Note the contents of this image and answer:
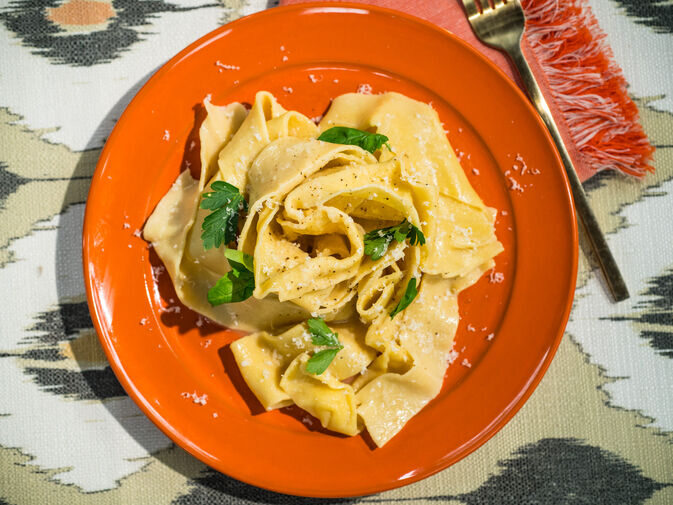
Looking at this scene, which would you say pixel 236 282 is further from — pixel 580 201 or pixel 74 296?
pixel 580 201

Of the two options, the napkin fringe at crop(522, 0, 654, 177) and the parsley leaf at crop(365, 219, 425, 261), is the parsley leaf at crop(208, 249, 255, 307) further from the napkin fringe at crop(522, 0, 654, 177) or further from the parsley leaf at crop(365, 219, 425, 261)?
the napkin fringe at crop(522, 0, 654, 177)

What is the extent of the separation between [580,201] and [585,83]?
0.62 metres

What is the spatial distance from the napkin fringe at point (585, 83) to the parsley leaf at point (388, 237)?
1112mm

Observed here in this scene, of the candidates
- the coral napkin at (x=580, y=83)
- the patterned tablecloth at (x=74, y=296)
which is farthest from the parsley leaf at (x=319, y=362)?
the coral napkin at (x=580, y=83)

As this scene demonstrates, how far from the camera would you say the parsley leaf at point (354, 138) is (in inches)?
86.3

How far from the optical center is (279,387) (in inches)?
91.0

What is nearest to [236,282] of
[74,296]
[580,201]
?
[74,296]

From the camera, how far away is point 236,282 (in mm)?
2205

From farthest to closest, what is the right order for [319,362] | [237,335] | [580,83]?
[580,83], [237,335], [319,362]

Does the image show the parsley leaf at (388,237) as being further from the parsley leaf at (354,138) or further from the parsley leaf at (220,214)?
the parsley leaf at (220,214)

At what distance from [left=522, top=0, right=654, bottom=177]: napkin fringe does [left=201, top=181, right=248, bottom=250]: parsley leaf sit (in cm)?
171

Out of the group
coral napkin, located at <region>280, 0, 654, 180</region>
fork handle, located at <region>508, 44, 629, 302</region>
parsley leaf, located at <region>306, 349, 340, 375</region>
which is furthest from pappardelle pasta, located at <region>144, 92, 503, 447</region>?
coral napkin, located at <region>280, 0, 654, 180</region>

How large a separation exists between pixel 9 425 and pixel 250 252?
1.59 meters

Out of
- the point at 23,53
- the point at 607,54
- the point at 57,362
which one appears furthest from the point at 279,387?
the point at 607,54
